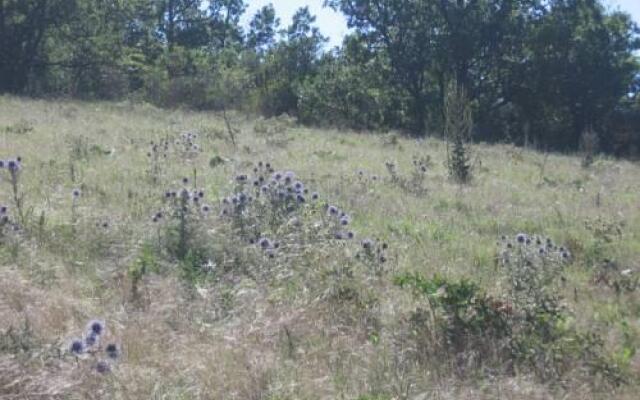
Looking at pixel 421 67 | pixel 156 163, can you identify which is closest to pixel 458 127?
pixel 156 163

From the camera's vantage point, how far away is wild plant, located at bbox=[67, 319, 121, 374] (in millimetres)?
3734

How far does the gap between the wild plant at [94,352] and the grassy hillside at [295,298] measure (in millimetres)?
21

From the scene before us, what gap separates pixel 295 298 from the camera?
199 inches

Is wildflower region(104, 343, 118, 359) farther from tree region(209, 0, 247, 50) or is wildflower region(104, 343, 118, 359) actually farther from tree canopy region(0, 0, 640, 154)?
tree region(209, 0, 247, 50)

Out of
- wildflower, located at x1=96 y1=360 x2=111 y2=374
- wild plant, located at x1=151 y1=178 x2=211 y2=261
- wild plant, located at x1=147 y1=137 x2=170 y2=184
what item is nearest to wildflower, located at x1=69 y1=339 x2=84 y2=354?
wildflower, located at x1=96 y1=360 x2=111 y2=374

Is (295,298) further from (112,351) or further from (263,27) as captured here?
(263,27)

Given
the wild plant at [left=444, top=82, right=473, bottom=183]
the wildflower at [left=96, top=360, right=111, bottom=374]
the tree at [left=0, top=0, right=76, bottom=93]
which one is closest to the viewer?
the wildflower at [left=96, top=360, right=111, bottom=374]

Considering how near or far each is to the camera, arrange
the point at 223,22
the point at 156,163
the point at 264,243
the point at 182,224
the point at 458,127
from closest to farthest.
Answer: the point at 264,243
the point at 182,224
the point at 156,163
the point at 458,127
the point at 223,22

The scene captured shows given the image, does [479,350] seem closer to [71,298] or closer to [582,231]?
[71,298]

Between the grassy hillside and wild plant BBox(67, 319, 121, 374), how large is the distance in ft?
0.07

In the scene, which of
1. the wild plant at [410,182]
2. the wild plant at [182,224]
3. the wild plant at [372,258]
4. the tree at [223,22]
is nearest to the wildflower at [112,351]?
the wild plant at [182,224]

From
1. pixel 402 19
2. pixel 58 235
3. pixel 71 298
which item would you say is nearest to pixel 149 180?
pixel 58 235

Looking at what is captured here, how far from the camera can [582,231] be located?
8188 millimetres

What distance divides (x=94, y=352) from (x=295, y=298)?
1.48 meters
